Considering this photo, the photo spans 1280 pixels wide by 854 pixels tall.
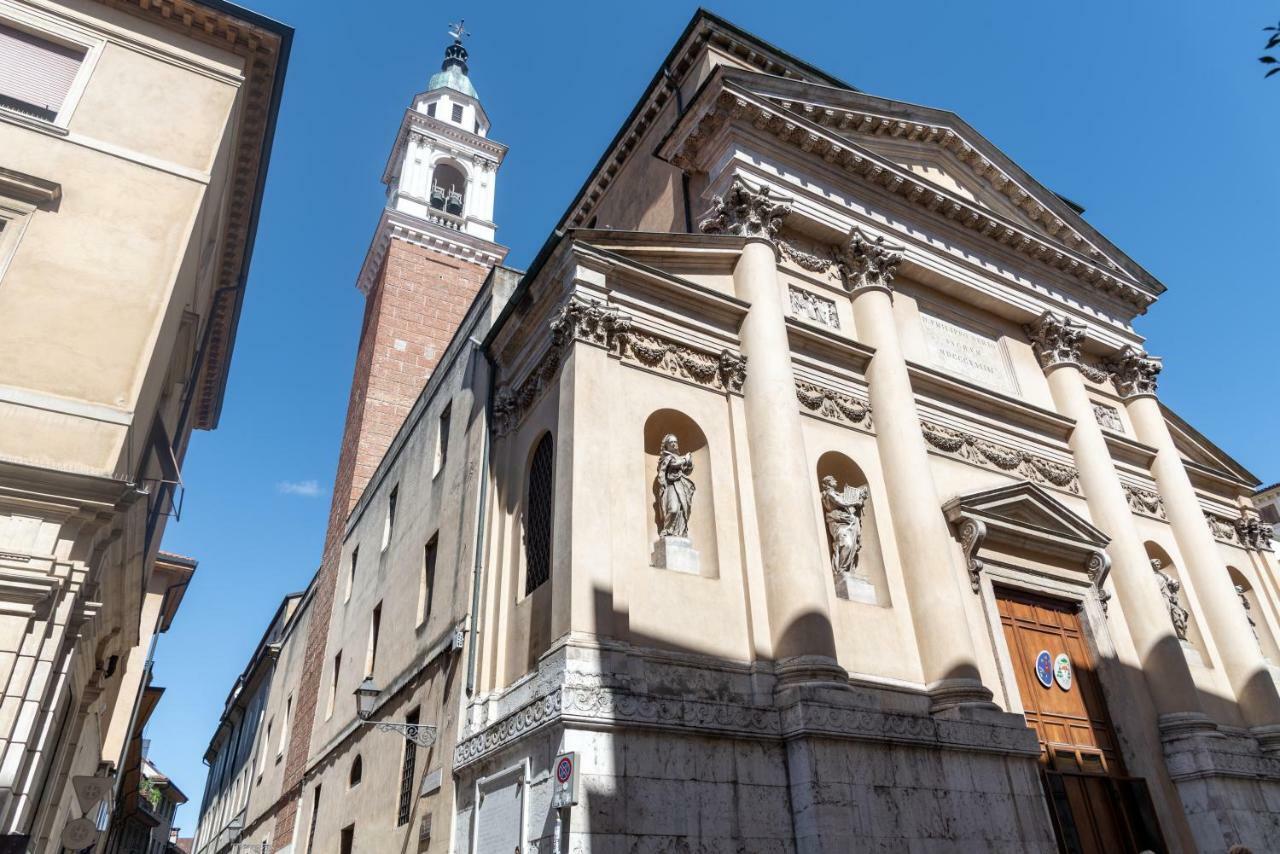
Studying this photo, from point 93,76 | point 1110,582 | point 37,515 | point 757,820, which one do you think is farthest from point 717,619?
point 93,76

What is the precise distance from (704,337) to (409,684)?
745 centimetres

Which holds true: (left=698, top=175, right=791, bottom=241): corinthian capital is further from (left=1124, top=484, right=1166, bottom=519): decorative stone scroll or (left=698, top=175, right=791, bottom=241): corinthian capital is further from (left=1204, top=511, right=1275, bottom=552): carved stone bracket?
(left=1204, top=511, right=1275, bottom=552): carved stone bracket

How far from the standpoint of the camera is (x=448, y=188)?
118ft

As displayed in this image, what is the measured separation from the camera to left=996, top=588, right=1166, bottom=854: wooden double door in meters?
11.1

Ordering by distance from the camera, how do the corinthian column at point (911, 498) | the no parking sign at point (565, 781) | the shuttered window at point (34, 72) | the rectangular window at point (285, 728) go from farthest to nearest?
the rectangular window at point (285, 728) → the corinthian column at point (911, 498) → the shuttered window at point (34, 72) → the no parking sign at point (565, 781)

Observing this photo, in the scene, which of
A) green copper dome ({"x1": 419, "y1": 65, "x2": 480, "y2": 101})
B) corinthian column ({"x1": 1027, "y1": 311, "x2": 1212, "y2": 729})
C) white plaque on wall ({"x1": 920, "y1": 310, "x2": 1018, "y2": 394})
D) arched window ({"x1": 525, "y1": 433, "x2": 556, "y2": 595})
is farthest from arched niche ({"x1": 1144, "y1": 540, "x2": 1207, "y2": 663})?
Result: green copper dome ({"x1": 419, "y1": 65, "x2": 480, "y2": 101})

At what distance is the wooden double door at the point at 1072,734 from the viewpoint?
36.4 ft

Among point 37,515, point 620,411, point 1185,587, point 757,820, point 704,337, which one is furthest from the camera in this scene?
point 1185,587

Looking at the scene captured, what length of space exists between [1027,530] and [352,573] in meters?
15.3

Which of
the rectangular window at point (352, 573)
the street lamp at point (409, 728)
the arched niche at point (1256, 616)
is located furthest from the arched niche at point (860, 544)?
the rectangular window at point (352, 573)

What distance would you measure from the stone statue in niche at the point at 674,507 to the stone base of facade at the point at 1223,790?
800 cm

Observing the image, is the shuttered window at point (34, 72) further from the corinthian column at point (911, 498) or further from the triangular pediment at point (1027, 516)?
the triangular pediment at point (1027, 516)

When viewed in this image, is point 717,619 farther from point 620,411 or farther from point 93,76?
point 93,76

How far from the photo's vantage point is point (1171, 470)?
52.4 feet
